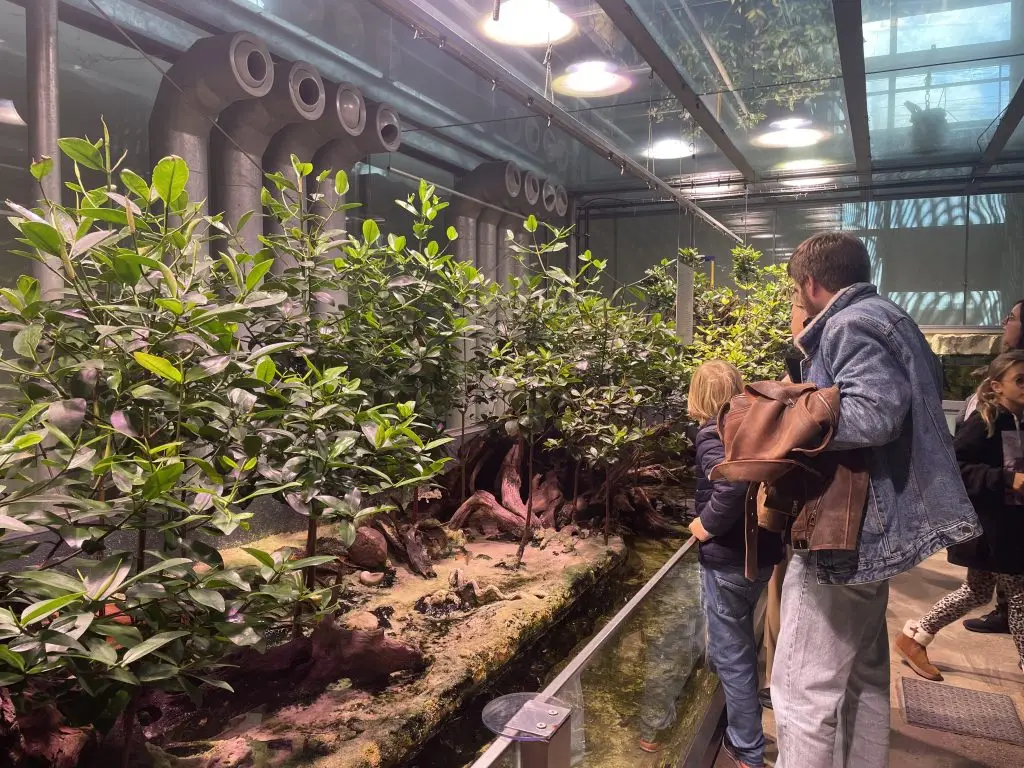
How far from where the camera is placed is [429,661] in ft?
7.84

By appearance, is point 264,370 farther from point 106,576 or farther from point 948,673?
point 948,673

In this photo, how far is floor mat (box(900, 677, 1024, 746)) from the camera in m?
2.69

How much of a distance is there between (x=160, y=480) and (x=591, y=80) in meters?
4.72

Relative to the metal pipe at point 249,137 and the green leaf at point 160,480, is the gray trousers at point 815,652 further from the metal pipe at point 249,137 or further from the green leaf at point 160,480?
the metal pipe at point 249,137

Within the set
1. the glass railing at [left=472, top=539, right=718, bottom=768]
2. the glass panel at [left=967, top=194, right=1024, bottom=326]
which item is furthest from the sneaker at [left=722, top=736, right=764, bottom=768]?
the glass panel at [left=967, top=194, right=1024, bottom=326]

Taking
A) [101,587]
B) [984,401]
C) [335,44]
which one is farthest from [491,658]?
[335,44]

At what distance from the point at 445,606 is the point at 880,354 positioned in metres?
1.99

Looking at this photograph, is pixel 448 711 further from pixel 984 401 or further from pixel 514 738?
pixel 984 401

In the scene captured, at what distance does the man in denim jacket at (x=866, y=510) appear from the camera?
58.9 inches

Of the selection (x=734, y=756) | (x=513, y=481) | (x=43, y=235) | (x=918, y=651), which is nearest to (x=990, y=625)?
(x=918, y=651)

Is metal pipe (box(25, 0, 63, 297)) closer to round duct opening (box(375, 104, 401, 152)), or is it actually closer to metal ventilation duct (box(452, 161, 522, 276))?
round duct opening (box(375, 104, 401, 152))

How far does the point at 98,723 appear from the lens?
1.26 metres

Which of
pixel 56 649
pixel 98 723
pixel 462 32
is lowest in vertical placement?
pixel 98 723

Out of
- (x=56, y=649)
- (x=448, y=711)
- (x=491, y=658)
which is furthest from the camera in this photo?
(x=491, y=658)
